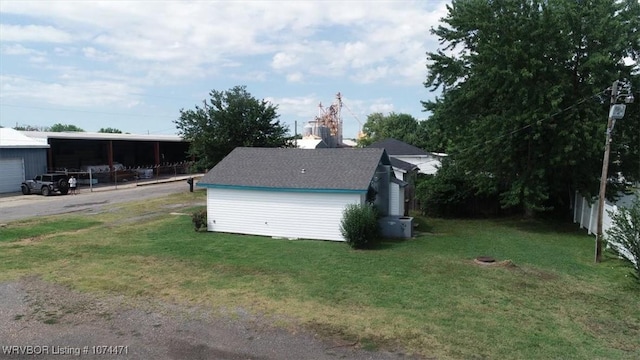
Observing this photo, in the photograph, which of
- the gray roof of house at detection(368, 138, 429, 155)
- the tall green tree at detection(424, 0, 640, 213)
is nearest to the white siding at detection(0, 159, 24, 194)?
the gray roof of house at detection(368, 138, 429, 155)

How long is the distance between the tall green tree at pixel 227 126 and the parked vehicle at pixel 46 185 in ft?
30.9

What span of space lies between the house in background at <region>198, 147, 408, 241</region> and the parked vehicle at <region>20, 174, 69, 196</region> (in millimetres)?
19359

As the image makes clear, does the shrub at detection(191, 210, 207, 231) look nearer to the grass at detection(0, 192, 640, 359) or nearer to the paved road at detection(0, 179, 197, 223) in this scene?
the grass at detection(0, 192, 640, 359)

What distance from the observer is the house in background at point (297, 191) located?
17.9 meters

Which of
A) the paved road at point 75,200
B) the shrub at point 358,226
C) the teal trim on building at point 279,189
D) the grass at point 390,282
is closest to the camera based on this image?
the grass at point 390,282

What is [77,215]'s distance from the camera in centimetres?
2395

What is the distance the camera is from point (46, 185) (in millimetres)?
33438

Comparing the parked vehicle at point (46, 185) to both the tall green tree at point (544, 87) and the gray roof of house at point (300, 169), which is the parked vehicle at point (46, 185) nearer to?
the gray roof of house at point (300, 169)

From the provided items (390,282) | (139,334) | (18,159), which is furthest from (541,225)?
(18,159)

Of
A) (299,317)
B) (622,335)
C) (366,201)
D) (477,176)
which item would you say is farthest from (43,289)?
(477,176)

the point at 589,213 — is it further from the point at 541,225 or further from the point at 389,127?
the point at 389,127

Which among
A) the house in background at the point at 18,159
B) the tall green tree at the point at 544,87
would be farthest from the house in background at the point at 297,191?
the house in background at the point at 18,159

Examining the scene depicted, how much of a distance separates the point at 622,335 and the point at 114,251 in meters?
14.5

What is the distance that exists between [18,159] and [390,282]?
3471 cm
